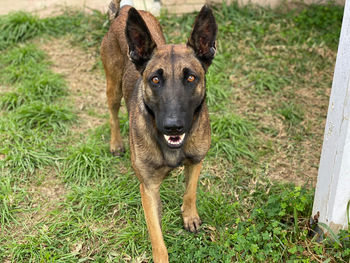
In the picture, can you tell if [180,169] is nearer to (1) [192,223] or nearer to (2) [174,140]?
(1) [192,223]

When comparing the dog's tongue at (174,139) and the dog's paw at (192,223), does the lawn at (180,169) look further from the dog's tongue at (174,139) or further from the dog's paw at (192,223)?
the dog's tongue at (174,139)

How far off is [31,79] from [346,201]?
4.56 meters

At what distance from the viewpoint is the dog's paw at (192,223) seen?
13.0ft

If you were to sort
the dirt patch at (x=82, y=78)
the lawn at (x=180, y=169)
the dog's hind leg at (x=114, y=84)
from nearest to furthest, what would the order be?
the lawn at (x=180, y=169)
the dog's hind leg at (x=114, y=84)
the dirt patch at (x=82, y=78)

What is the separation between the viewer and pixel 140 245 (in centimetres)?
384

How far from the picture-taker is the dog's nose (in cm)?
297

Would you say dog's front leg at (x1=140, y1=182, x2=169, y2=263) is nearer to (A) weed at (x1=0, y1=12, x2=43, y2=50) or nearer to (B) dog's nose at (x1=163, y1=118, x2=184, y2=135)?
(B) dog's nose at (x1=163, y1=118, x2=184, y2=135)

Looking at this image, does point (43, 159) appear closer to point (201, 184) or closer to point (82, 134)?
point (82, 134)

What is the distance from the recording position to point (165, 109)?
304cm

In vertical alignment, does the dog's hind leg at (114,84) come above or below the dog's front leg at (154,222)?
above

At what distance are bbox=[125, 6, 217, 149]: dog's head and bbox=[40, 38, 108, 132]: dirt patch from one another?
2.33 metres

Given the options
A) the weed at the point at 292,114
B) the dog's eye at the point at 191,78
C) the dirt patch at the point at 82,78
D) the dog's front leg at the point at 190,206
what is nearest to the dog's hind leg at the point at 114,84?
the dirt patch at the point at 82,78

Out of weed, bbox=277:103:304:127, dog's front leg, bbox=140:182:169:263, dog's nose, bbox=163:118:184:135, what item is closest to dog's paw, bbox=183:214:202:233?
dog's front leg, bbox=140:182:169:263

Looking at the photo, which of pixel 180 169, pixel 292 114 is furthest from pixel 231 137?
pixel 292 114
